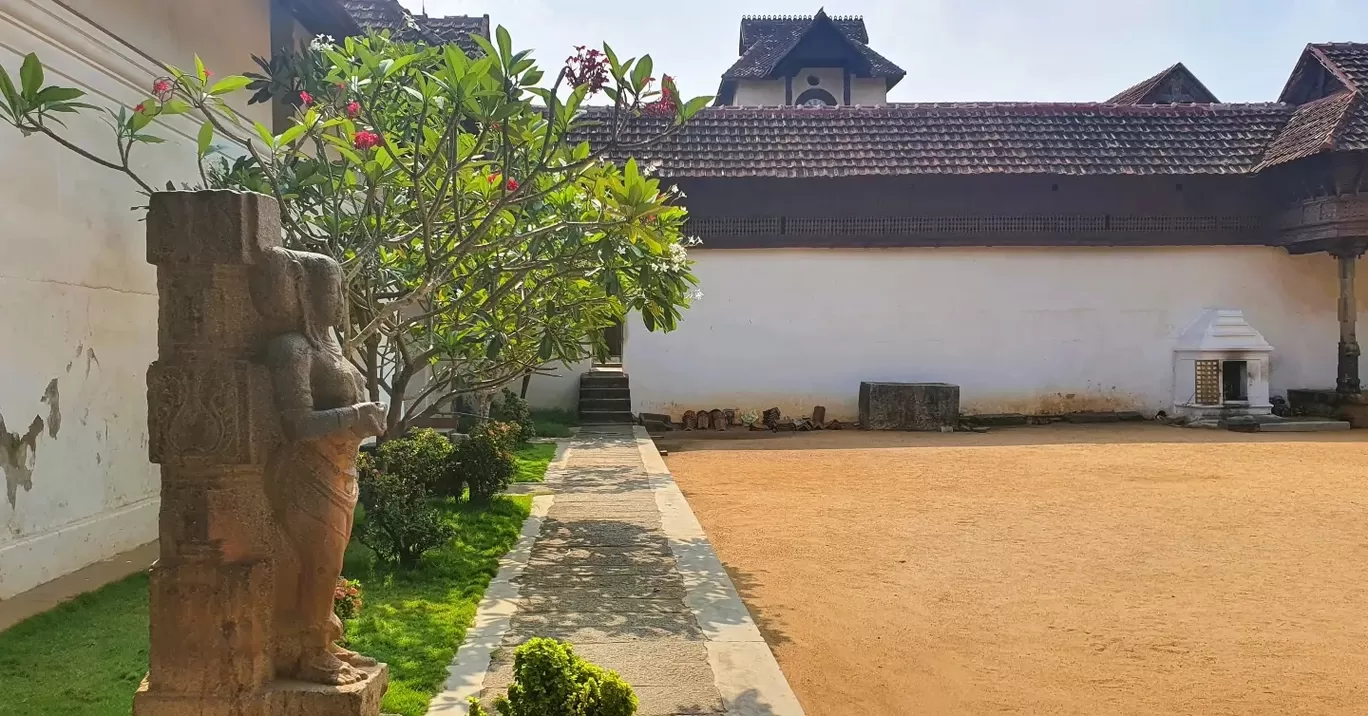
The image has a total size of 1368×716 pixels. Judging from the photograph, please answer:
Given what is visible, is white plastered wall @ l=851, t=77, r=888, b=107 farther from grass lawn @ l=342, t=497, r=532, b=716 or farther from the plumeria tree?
grass lawn @ l=342, t=497, r=532, b=716

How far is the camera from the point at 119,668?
339 centimetres

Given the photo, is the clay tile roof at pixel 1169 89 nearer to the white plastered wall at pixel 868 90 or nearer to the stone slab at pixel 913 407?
the white plastered wall at pixel 868 90

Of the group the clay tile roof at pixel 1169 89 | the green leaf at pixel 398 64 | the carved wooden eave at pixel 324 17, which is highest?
the clay tile roof at pixel 1169 89

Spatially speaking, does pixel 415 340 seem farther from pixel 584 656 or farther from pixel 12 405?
pixel 584 656

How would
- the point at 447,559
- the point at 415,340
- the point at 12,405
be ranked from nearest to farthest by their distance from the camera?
the point at 12,405 < the point at 447,559 < the point at 415,340

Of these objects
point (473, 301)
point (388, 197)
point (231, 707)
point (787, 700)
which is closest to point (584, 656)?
point (787, 700)

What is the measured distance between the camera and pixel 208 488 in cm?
244

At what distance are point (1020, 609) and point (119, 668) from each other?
420cm

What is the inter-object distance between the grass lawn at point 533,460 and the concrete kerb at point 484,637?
2.60 meters

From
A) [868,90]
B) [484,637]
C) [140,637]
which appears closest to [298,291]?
[484,637]

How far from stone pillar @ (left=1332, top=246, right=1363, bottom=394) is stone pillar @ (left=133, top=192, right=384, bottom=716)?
54.0 feet

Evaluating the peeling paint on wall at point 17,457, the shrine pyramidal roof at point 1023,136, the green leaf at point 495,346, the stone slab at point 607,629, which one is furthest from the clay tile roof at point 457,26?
the stone slab at point 607,629

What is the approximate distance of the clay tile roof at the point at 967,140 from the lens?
14.4 meters

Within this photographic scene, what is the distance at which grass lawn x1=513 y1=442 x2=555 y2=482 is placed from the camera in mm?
8281
